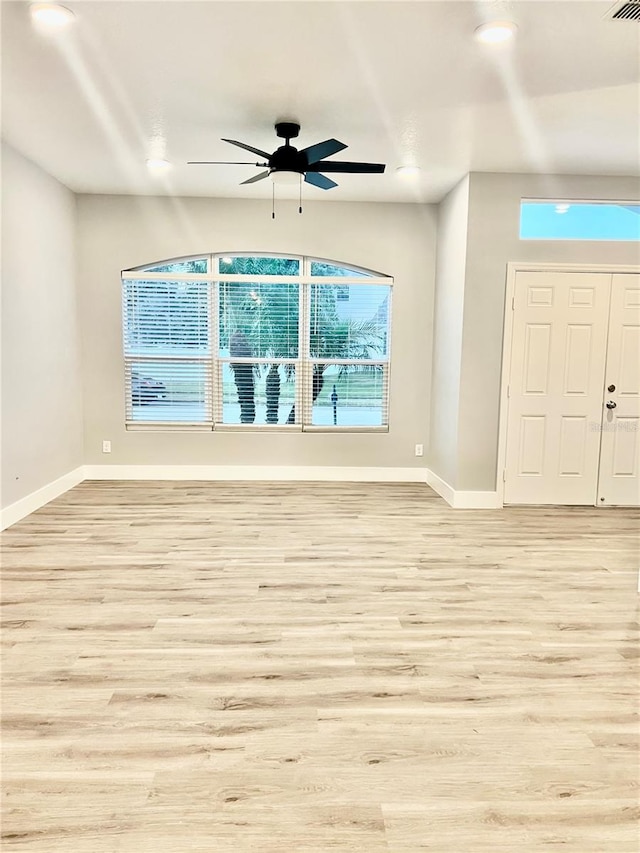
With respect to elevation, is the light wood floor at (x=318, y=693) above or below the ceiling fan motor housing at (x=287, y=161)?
below

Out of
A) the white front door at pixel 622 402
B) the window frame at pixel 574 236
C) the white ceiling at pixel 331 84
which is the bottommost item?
the white front door at pixel 622 402

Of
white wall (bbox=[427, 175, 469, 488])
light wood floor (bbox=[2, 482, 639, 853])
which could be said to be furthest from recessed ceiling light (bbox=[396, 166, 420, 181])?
light wood floor (bbox=[2, 482, 639, 853])

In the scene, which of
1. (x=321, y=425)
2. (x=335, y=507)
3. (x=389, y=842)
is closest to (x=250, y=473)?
(x=321, y=425)

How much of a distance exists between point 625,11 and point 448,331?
3.11 meters

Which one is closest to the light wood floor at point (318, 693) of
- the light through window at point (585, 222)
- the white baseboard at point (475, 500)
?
the white baseboard at point (475, 500)

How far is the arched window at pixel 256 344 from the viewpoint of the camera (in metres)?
5.95

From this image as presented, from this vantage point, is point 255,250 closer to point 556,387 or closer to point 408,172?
point 408,172

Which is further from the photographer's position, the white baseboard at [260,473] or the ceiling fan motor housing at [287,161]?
the white baseboard at [260,473]

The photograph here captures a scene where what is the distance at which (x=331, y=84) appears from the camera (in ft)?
10.7

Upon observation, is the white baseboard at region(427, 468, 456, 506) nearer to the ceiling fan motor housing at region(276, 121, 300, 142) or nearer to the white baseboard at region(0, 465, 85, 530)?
the ceiling fan motor housing at region(276, 121, 300, 142)

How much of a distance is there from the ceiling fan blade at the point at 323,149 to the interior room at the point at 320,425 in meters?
0.02

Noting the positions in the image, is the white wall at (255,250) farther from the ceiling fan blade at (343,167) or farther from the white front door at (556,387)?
the ceiling fan blade at (343,167)

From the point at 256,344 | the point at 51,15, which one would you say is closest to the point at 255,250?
the point at 256,344

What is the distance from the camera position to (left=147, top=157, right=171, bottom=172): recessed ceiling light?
4.56 meters
